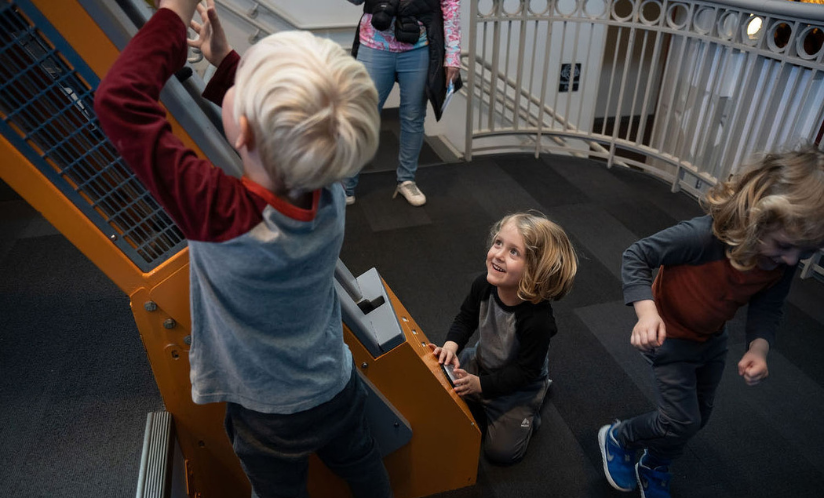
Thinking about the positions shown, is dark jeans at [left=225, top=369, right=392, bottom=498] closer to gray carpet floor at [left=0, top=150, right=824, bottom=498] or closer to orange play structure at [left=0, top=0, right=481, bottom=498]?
orange play structure at [left=0, top=0, right=481, bottom=498]

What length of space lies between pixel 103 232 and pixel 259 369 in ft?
1.18

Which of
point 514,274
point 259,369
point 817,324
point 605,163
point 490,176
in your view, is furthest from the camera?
point 605,163

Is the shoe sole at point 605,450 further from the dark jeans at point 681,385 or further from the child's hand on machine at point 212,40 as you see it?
the child's hand on machine at point 212,40

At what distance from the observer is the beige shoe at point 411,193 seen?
2893 mm

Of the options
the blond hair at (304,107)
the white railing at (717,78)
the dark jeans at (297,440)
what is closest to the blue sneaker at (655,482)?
the dark jeans at (297,440)

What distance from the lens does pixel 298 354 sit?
33.6 inches

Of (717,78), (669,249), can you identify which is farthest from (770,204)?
(717,78)

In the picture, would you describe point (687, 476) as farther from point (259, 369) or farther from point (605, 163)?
point (605, 163)

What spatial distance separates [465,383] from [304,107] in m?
0.98

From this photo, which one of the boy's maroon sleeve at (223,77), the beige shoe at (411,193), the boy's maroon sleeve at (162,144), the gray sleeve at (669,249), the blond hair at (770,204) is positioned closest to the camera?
the boy's maroon sleeve at (162,144)

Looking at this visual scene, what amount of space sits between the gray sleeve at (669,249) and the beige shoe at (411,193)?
5.74 feet

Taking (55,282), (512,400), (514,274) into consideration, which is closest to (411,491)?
(512,400)

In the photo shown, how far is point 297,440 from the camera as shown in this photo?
36.9 inches

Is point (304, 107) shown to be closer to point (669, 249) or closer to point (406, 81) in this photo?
point (669, 249)
